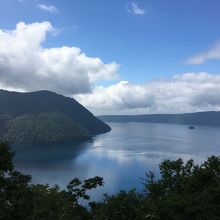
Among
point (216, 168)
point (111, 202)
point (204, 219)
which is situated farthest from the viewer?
point (216, 168)

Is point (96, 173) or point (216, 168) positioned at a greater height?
point (216, 168)

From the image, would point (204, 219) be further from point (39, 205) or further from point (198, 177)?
point (39, 205)

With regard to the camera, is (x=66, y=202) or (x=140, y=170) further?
(x=140, y=170)

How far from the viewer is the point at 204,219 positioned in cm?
3575

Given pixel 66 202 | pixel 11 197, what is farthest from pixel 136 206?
pixel 11 197

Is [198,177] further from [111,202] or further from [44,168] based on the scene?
[44,168]

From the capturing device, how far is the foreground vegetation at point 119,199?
1185 inches

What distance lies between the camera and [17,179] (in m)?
40.2

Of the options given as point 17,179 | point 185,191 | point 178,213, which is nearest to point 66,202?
point 17,179

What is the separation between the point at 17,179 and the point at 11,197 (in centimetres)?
375

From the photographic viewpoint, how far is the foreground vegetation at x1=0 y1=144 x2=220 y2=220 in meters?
30.1

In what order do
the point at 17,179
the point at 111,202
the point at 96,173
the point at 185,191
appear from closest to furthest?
1. the point at 111,202
2. the point at 17,179
3. the point at 185,191
4. the point at 96,173

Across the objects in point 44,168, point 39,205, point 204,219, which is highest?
point 39,205

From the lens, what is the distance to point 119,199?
30359mm
